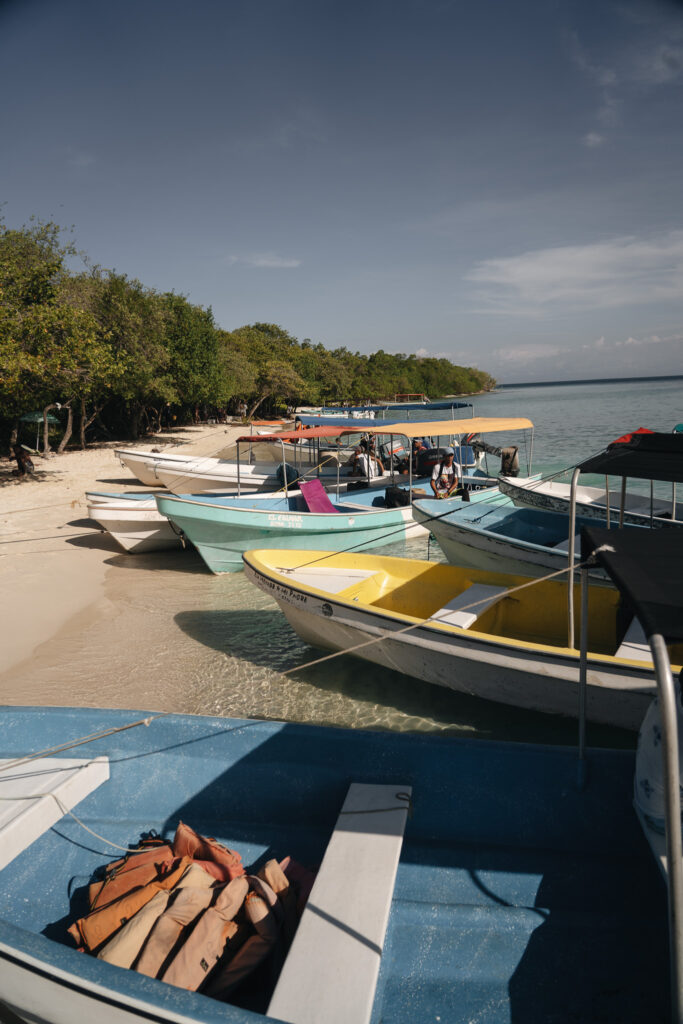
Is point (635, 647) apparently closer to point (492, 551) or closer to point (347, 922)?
point (492, 551)

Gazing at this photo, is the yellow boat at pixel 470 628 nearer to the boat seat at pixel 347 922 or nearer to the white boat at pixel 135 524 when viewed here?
the boat seat at pixel 347 922

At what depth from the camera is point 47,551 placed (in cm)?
1262

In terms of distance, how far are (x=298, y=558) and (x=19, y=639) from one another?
447 centimetres

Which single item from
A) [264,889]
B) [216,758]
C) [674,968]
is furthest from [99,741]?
[674,968]

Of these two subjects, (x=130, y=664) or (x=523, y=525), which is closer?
(x=130, y=664)

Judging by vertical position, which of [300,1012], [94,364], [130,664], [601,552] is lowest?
[130,664]

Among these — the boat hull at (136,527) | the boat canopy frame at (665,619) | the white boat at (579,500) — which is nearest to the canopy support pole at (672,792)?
the boat canopy frame at (665,619)

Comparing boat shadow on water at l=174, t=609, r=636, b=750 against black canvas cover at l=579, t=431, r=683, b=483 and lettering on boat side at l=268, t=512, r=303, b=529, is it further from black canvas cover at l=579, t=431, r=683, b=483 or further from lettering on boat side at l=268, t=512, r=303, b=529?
lettering on boat side at l=268, t=512, r=303, b=529

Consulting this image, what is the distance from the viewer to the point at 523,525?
36.5ft

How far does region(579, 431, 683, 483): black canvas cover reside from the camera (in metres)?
5.11

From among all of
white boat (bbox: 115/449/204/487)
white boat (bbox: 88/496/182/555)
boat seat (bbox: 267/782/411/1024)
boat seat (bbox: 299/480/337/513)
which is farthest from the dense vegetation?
boat seat (bbox: 267/782/411/1024)

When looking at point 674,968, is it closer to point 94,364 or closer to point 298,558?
point 298,558

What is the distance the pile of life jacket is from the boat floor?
23cm

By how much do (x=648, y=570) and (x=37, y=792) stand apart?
3899 millimetres
